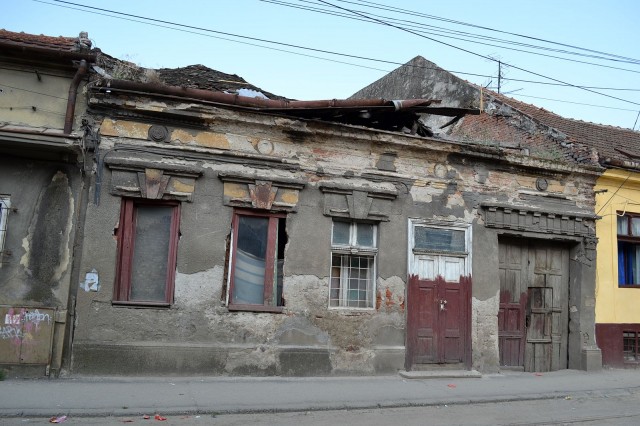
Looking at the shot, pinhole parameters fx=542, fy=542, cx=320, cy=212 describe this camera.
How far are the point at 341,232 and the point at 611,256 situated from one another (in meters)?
6.55

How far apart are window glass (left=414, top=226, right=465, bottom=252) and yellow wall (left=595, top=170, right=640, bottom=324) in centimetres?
371

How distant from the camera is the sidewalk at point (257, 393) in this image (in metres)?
6.65

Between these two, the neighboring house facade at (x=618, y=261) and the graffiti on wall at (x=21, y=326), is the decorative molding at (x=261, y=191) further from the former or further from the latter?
the neighboring house facade at (x=618, y=261)

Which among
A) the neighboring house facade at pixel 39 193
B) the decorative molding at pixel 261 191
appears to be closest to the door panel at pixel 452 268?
the decorative molding at pixel 261 191

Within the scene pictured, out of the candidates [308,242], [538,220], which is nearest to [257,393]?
[308,242]

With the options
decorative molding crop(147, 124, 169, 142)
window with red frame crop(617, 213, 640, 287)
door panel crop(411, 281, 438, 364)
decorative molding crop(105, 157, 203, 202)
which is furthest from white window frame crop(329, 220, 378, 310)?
window with red frame crop(617, 213, 640, 287)

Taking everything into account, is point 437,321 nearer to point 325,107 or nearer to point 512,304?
point 512,304

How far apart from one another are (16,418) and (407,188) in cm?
717

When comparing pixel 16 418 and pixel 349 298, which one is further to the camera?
pixel 349 298

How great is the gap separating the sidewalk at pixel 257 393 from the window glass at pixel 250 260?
4.59 ft

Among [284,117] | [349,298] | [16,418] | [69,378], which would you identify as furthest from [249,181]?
[16,418]

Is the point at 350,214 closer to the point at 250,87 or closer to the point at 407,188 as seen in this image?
the point at 407,188

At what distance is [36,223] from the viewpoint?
8.34 m

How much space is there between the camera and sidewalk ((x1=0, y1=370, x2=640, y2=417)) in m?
6.65
